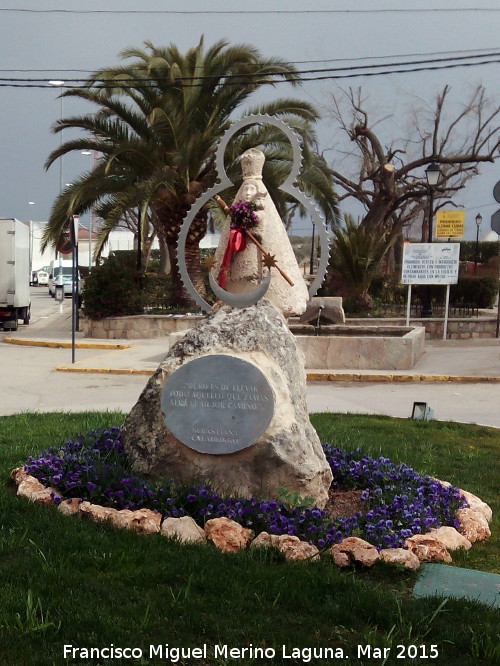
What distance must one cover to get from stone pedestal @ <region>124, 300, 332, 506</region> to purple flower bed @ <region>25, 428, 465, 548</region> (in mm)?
223

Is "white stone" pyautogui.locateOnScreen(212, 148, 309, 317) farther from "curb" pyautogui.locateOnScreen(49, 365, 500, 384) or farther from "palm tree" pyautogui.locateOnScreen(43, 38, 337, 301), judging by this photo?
"palm tree" pyautogui.locateOnScreen(43, 38, 337, 301)

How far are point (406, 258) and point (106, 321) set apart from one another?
7.83m

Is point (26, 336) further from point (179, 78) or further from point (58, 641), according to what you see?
point (58, 641)

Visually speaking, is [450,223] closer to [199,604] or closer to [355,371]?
[355,371]

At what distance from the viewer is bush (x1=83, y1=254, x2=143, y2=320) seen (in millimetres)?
23922

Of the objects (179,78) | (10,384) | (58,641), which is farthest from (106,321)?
(58,641)

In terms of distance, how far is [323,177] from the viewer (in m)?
23.4

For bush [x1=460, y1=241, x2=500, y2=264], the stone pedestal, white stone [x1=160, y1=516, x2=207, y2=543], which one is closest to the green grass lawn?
white stone [x1=160, y1=516, x2=207, y2=543]

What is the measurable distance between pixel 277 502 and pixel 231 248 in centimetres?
403

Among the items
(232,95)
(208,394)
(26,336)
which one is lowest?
(26,336)

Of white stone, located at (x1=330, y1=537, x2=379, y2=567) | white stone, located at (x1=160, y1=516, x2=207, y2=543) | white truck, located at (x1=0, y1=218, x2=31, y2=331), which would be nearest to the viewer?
white stone, located at (x1=330, y1=537, x2=379, y2=567)

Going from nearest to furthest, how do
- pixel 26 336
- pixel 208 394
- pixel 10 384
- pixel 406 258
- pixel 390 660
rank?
1. pixel 390 660
2. pixel 208 394
3. pixel 10 384
4. pixel 406 258
5. pixel 26 336

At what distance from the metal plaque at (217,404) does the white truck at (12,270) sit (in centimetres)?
1968

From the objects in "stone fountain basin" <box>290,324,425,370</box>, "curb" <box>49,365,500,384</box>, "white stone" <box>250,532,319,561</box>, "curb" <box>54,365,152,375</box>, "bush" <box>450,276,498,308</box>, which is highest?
"bush" <box>450,276,498,308</box>
